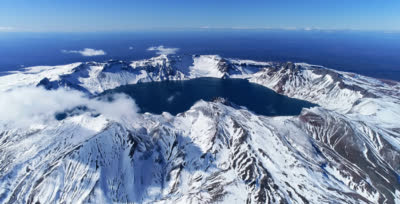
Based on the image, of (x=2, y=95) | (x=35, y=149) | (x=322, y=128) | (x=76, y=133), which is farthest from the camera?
(x=2, y=95)

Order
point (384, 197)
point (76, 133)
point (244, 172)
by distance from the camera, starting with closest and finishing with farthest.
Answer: point (384, 197) < point (244, 172) < point (76, 133)

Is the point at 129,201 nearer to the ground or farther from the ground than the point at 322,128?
nearer to the ground

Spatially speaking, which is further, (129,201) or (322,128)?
(322,128)

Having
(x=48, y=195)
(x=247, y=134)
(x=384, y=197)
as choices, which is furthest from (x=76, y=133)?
(x=384, y=197)

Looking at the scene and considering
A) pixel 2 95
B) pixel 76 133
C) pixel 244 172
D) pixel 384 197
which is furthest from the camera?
pixel 2 95

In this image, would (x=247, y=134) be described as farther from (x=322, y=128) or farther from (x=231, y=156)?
(x=322, y=128)

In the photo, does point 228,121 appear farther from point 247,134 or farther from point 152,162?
point 152,162

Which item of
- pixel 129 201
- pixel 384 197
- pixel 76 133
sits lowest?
pixel 129 201

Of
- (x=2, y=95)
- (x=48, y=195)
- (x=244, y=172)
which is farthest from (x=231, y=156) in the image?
(x=2, y=95)

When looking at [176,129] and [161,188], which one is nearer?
[161,188]
